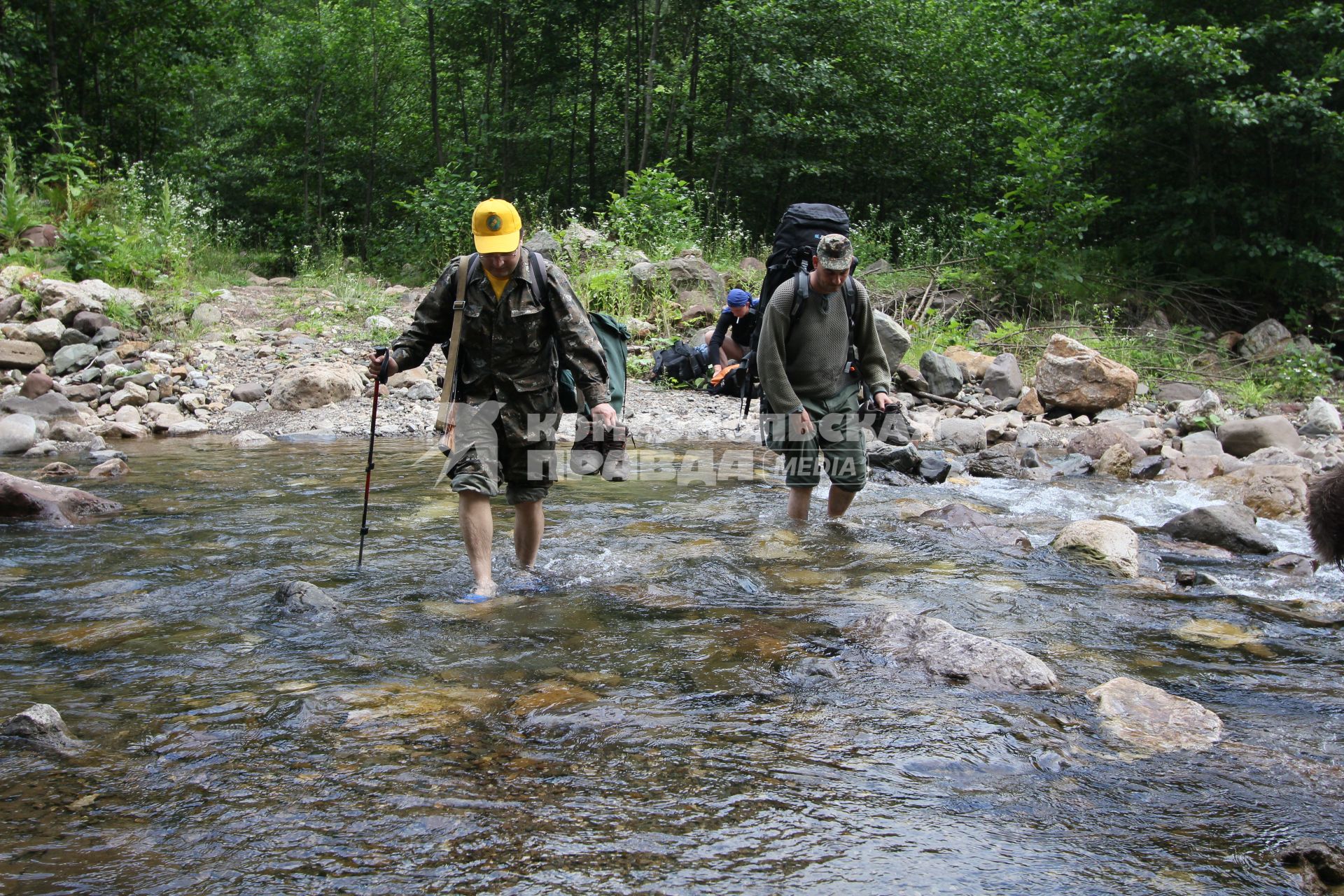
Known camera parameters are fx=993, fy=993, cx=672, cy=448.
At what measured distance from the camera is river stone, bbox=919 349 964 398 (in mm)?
13750

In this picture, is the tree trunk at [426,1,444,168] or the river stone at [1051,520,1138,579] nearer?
the river stone at [1051,520,1138,579]

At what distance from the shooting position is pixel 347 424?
11453 millimetres

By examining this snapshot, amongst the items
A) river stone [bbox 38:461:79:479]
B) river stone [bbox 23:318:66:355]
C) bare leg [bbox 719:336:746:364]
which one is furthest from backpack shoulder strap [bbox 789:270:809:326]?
river stone [bbox 23:318:66:355]

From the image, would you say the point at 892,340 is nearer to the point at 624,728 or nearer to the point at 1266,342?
the point at 1266,342

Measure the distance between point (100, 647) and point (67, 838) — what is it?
1860 mm

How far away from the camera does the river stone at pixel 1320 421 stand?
459 inches

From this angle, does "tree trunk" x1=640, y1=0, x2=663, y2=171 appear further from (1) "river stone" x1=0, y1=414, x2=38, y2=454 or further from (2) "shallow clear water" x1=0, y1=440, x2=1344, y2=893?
(2) "shallow clear water" x1=0, y1=440, x2=1344, y2=893

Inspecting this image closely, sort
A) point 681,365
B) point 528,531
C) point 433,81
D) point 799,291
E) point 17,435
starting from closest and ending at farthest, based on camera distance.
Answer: point 528,531
point 799,291
point 17,435
point 681,365
point 433,81

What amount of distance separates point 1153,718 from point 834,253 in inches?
124

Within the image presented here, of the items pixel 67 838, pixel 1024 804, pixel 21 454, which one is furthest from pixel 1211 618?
pixel 21 454

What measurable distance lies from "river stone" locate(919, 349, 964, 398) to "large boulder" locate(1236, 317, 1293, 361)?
5.55 m

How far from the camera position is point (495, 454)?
5.16 meters

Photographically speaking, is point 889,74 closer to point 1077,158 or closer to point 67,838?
point 1077,158

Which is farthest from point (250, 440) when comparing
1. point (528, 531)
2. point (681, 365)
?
point (528, 531)
